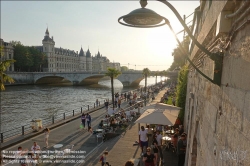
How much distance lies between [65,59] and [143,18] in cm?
12174

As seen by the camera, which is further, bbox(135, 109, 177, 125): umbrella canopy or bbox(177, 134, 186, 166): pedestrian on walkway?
bbox(135, 109, 177, 125): umbrella canopy

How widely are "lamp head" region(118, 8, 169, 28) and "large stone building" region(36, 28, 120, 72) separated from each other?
104 metres

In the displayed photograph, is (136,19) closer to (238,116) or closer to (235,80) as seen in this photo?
(235,80)

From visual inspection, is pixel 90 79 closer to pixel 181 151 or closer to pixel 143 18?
pixel 181 151

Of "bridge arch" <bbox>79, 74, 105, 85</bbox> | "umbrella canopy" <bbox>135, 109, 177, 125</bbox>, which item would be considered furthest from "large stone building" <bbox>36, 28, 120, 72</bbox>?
"umbrella canopy" <bbox>135, 109, 177, 125</bbox>

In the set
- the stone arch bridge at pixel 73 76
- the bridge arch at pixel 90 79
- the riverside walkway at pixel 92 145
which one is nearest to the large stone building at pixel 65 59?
the stone arch bridge at pixel 73 76

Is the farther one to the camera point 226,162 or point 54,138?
point 54,138

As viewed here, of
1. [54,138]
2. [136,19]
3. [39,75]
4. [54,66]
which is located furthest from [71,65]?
[136,19]

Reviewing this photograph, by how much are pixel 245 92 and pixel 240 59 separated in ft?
1.18

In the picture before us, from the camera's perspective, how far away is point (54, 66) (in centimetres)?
10744

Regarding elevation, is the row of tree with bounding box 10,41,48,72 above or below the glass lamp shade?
above

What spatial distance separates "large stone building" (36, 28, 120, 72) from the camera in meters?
106

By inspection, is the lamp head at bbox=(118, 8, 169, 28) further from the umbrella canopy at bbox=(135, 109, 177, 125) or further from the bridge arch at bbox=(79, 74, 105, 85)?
the bridge arch at bbox=(79, 74, 105, 85)

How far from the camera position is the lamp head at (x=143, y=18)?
2549mm
